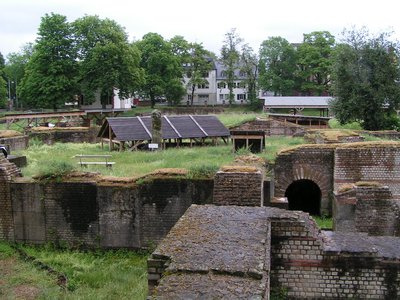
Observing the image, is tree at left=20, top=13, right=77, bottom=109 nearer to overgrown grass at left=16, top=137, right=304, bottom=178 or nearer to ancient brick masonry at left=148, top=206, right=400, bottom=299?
overgrown grass at left=16, top=137, right=304, bottom=178

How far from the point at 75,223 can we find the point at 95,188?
3.34 ft

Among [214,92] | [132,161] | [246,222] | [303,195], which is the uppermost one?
[214,92]

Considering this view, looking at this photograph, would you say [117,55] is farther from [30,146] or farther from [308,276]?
[308,276]

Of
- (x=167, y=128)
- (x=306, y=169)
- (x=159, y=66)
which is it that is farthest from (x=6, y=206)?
(x=159, y=66)

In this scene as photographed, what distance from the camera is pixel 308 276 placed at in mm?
6805

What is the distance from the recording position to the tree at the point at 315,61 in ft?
181

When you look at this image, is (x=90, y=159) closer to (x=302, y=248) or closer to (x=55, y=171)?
(x=55, y=171)

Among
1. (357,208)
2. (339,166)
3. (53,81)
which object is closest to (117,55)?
(53,81)

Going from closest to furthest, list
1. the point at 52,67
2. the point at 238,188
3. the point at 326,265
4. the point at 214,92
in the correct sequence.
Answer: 1. the point at 326,265
2. the point at 238,188
3. the point at 52,67
4. the point at 214,92

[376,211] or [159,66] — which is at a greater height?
[159,66]

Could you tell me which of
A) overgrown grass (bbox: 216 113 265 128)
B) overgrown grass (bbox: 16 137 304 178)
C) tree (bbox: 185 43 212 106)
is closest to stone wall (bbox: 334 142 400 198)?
overgrown grass (bbox: 16 137 304 178)

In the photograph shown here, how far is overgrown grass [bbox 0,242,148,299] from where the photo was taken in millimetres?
8258

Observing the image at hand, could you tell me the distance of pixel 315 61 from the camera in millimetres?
54875

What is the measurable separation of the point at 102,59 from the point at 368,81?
2692 cm
